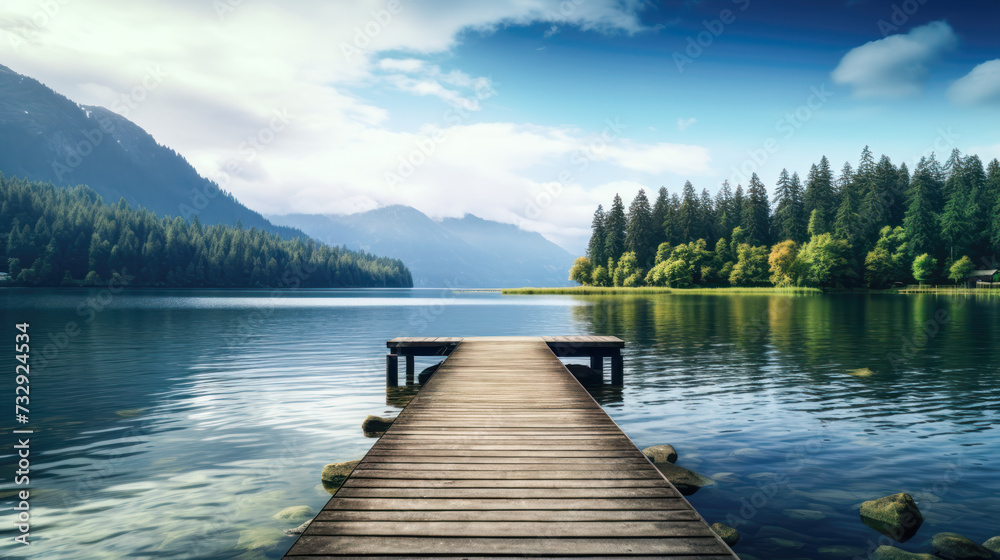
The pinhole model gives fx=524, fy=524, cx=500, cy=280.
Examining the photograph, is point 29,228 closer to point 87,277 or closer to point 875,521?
point 87,277

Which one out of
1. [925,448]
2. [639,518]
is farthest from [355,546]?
[925,448]

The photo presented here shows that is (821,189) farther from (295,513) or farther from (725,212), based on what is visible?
(295,513)

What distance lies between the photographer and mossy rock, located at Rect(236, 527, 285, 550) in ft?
25.1

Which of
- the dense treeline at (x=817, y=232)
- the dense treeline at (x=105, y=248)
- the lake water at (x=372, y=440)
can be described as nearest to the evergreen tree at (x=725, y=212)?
the dense treeline at (x=817, y=232)

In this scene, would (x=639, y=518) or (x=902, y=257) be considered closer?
(x=639, y=518)

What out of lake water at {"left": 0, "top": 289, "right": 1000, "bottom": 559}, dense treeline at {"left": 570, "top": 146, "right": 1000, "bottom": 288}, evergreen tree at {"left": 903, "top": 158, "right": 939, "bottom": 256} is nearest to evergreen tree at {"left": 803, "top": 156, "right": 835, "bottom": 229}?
dense treeline at {"left": 570, "top": 146, "right": 1000, "bottom": 288}

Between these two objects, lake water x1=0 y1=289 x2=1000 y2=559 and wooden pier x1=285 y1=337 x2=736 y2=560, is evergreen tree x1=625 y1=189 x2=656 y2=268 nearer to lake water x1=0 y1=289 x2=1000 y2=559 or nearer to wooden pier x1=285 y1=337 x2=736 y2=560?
lake water x1=0 y1=289 x2=1000 y2=559

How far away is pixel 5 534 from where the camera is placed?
25.4ft

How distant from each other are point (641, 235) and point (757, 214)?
27.0 metres

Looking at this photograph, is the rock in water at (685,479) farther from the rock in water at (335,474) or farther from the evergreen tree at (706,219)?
the evergreen tree at (706,219)

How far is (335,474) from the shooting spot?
398 inches

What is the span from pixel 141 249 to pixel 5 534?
17724cm

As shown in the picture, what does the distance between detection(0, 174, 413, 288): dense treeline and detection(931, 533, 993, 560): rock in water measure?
178992mm

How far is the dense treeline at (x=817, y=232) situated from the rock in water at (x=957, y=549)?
352 ft
